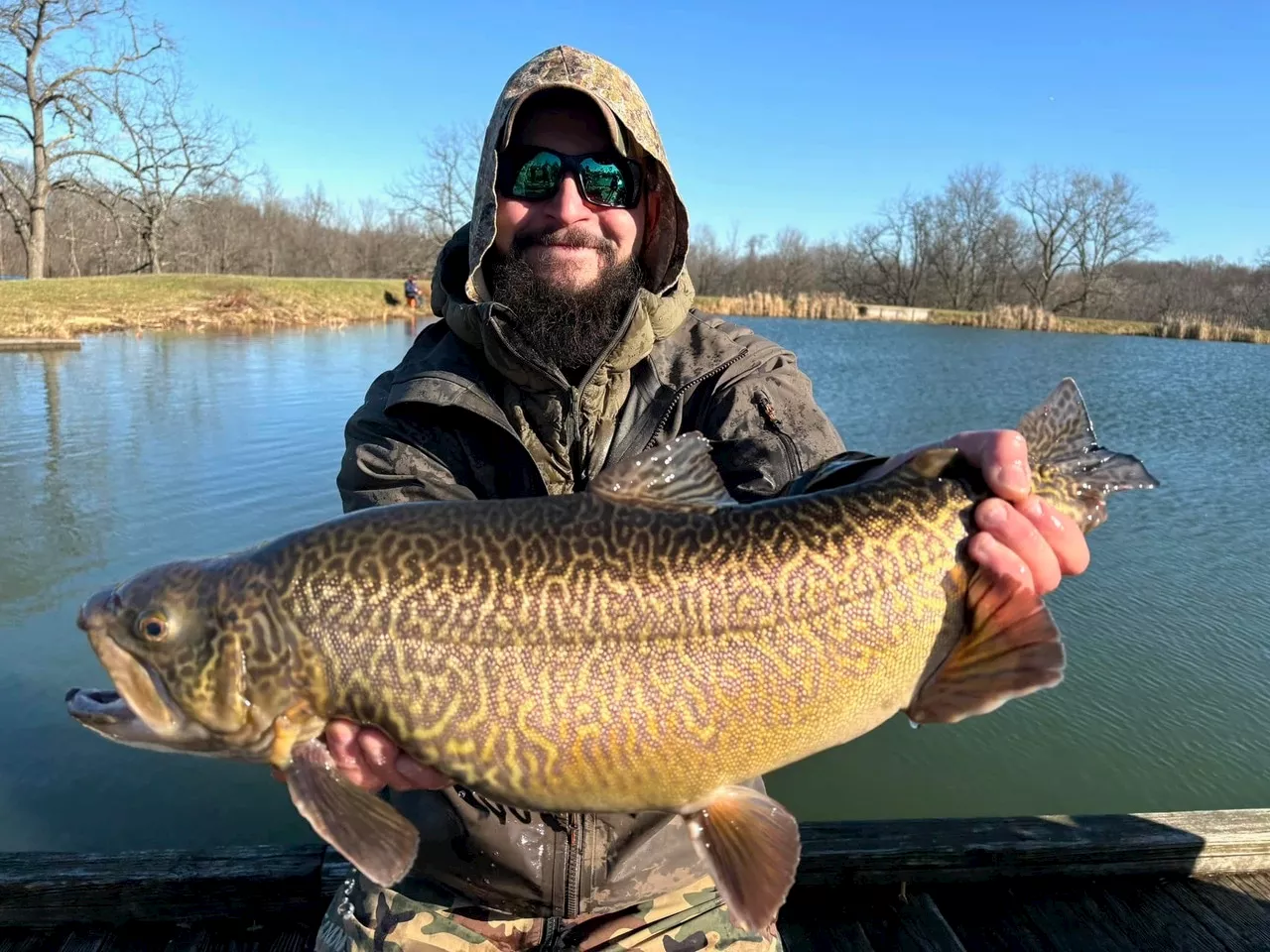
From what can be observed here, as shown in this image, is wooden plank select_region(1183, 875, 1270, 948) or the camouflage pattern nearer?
wooden plank select_region(1183, 875, 1270, 948)

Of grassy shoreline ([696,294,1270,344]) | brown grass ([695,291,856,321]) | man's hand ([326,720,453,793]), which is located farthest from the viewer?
brown grass ([695,291,856,321])

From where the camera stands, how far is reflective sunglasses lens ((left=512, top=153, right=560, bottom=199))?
136 inches

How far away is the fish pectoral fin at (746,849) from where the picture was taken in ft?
7.06

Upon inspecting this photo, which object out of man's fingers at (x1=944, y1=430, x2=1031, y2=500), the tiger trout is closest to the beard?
the tiger trout

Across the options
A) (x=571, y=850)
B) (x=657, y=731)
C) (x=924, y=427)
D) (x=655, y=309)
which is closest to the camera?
(x=657, y=731)

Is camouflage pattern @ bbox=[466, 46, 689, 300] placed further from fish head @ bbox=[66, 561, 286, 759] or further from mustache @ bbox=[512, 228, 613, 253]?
fish head @ bbox=[66, 561, 286, 759]

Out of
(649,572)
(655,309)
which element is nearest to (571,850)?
(649,572)

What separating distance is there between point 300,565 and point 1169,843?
3679 mm

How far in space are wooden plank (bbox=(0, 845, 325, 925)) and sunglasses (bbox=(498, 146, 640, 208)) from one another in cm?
285

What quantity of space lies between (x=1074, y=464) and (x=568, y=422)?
1714mm

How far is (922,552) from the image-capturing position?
2.09m

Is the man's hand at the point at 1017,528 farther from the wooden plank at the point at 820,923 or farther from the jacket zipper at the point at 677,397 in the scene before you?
the wooden plank at the point at 820,923

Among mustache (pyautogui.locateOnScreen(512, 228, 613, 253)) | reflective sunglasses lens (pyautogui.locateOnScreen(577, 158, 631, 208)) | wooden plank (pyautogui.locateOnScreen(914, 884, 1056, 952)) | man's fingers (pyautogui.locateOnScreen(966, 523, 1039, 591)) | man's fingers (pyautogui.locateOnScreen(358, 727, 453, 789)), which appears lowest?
wooden plank (pyautogui.locateOnScreen(914, 884, 1056, 952))

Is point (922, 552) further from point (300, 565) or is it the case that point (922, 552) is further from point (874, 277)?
point (874, 277)
